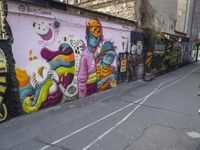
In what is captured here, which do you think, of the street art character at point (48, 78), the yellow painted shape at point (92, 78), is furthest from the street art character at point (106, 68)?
the street art character at point (48, 78)

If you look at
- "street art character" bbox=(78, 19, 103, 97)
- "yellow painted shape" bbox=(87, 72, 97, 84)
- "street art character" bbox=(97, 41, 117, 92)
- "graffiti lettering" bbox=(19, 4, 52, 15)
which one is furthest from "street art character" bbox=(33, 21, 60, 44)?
"street art character" bbox=(97, 41, 117, 92)

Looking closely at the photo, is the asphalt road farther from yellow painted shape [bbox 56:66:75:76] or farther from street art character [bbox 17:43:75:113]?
yellow painted shape [bbox 56:66:75:76]

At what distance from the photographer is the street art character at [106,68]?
8752 millimetres

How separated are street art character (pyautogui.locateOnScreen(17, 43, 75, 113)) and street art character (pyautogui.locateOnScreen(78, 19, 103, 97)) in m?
0.61

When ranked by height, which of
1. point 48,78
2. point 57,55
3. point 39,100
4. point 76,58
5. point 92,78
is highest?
point 57,55

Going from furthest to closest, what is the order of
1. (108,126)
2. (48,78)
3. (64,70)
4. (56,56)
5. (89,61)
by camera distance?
(89,61) → (64,70) → (56,56) → (48,78) → (108,126)

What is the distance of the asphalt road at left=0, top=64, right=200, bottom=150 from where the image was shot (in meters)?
4.16

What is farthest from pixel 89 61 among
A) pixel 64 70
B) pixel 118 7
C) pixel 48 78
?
pixel 118 7

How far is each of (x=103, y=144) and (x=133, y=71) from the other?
8071mm

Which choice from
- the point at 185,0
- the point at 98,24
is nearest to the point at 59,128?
the point at 98,24

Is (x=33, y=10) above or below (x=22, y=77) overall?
above

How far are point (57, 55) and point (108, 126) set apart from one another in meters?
2.93

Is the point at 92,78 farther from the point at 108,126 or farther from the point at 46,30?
the point at 108,126

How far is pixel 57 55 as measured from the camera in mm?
6453
